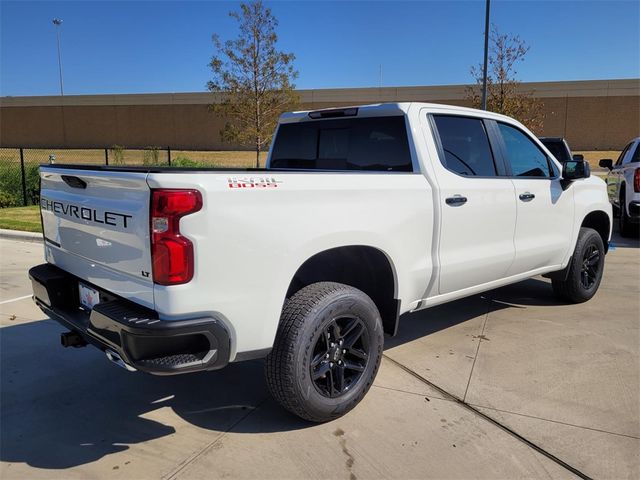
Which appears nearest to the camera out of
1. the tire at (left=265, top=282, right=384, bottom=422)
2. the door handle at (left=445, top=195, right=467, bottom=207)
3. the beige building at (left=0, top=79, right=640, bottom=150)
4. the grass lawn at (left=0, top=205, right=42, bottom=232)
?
the tire at (left=265, top=282, right=384, bottom=422)

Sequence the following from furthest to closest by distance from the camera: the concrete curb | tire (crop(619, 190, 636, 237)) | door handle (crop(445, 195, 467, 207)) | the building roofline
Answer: the building roofline, tire (crop(619, 190, 636, 237)), the concrete curb, door handle (crop(445, 195, 467, 207))

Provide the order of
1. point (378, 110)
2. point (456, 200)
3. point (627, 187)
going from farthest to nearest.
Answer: point (627, 187) < point (378, 110) < point (456, 200)

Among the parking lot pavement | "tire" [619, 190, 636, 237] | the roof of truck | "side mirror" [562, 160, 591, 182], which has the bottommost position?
the parking lot pavement

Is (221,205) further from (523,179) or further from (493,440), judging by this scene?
(523,179)

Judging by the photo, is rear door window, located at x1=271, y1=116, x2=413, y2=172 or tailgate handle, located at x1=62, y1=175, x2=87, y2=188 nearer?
tailgate handle, located at x1=62, y1=175, x2=87, y2=188

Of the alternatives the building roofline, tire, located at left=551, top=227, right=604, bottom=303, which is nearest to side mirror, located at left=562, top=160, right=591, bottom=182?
tire, located at left=551, top=227, right=604, bottom=303

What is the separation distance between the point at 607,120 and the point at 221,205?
174ft

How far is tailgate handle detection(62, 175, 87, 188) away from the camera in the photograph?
3158 mm

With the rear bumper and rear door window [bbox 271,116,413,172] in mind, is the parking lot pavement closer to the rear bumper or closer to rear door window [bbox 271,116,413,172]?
the rear bumper

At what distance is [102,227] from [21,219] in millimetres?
9382

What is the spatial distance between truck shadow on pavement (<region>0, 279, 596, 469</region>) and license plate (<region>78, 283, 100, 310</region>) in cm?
73

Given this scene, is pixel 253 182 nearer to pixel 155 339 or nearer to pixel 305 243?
pixel 305 243

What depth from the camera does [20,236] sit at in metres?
9.31

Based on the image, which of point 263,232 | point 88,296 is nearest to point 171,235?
point 263,232
